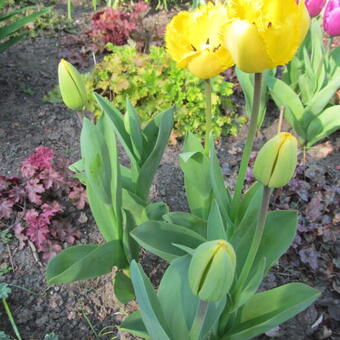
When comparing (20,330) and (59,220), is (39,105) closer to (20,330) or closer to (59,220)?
(59,220)

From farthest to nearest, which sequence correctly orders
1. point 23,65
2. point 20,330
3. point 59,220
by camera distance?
point 23,65, point 59,220, point 20,330

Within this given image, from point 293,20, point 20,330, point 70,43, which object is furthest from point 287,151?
point 70,43

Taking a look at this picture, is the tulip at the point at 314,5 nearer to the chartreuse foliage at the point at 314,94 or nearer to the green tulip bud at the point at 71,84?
the chartreuse foliage at the point at 314,94

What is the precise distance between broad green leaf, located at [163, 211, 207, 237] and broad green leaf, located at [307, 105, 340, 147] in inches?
38.9

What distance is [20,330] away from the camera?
1.33 m

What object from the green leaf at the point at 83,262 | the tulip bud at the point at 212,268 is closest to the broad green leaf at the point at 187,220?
the green leaf at the point at 83,262

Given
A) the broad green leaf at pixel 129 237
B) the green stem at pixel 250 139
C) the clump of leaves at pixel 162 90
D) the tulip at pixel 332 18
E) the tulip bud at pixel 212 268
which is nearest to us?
the tulip bud at pixel 212 268

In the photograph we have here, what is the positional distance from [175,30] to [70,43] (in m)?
2.04

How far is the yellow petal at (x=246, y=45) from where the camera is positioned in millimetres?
Answer: 735

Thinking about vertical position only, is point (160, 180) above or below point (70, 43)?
below

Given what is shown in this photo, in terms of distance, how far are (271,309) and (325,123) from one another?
46.0 inches

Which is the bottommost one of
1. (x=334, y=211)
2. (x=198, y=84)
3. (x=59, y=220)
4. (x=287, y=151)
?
(x=334, y=211)

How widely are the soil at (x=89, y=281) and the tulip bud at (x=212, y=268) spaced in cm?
72

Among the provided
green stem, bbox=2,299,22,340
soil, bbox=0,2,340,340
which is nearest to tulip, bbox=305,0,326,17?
soil, bbox=0,2,340,340
